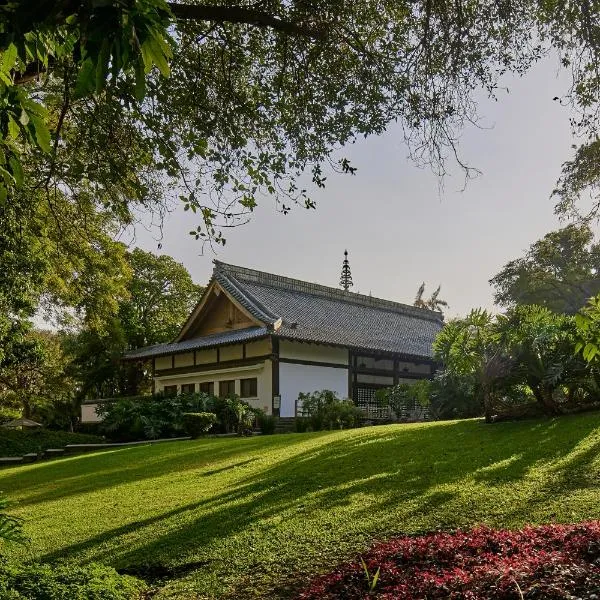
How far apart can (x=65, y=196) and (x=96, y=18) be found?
28.9 feet

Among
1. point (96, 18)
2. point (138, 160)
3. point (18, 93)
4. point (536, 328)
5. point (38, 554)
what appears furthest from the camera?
point (536, 328)

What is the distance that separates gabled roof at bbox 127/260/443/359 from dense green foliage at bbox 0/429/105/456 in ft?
22.5

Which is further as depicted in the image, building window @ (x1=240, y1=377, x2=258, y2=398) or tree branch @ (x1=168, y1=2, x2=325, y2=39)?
building window @ (x1=240, y1=377, x2=258, y2=398)

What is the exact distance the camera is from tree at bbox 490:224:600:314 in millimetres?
28922

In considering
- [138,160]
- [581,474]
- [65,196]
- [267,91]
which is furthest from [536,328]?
[65,196]

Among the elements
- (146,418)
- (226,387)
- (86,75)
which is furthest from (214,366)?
(86,75)

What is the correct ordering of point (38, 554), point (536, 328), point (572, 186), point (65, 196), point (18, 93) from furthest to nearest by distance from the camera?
point (572, 186) → point (65, 196) → point (536, 328) → point (38, 554) → point (18, 93)

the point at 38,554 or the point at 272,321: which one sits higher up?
the point at 272,321

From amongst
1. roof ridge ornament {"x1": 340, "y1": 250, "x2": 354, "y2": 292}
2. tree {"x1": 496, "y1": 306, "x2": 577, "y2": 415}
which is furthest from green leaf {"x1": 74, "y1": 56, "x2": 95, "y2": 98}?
roof ridge ornament {"x1": 340, "y1": 250, "x2": 354, "y2": 292}

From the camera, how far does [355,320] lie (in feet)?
97.1

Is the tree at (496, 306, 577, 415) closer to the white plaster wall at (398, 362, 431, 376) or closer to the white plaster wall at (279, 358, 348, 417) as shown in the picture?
the white plaster wall at (279, 358, 348, 417)

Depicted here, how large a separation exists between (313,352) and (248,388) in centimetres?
307

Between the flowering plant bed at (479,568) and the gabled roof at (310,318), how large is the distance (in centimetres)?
1863

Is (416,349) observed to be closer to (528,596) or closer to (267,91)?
(267,91)
